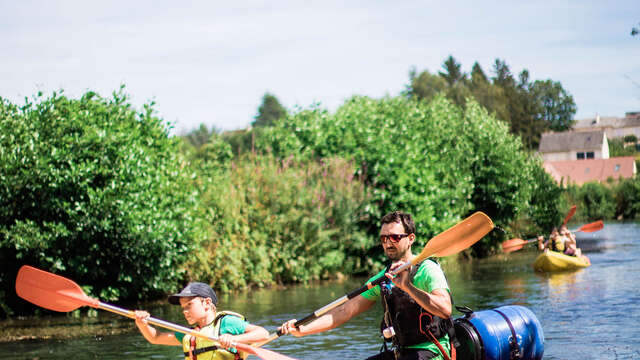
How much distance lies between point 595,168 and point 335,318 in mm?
73719

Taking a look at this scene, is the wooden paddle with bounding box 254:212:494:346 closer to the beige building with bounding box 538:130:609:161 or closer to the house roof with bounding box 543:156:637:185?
the house roof with bounding box 543:156:637:185

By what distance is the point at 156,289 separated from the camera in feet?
55.0

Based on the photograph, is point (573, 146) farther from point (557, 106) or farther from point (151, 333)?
point (151, 333)

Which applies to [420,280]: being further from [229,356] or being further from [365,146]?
[365,146]

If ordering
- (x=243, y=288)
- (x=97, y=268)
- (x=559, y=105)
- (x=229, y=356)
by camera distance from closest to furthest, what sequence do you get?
→ (x=229, y=356) → (x=97, y=268) → (x=243, y=288) → (x=559, y=105)

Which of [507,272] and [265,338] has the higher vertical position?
[265,338]

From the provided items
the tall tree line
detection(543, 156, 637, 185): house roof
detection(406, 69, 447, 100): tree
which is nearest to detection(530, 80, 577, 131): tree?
the tall tree line

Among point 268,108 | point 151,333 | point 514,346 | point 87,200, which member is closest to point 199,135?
point 268,108

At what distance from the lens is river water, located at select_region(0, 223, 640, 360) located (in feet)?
37.3

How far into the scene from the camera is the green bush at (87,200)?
48.6 ft

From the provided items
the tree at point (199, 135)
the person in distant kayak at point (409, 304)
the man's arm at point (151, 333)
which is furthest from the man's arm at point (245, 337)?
the tree at point (199, 135)

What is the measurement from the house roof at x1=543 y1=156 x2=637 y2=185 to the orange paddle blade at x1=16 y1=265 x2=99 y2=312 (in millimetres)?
69075

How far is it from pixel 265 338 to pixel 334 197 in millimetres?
15354

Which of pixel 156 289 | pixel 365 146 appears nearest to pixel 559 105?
pixel 365 146
